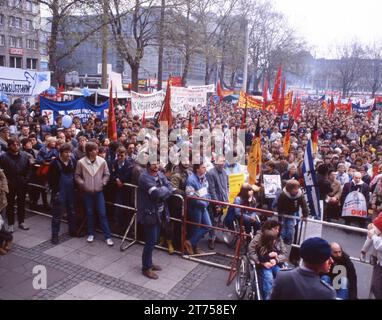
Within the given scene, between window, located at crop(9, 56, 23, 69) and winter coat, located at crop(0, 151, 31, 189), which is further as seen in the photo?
window, located at crop(9, 56, 23, 69)

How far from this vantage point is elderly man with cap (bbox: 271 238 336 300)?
2.85 meters

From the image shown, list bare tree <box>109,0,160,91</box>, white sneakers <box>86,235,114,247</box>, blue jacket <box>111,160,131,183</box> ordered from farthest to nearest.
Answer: bare tree <box>109,0,160,91</box>, blue jacket <box>111,160,131,183</box>, white sneakers <box>86,235,114,247</box>

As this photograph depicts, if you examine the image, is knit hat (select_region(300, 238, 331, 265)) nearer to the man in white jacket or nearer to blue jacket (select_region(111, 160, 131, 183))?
the man in white jacket

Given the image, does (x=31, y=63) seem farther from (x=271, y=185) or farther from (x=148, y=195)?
(x=148, y=195)

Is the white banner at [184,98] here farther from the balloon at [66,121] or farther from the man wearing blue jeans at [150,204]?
the man wearing blue jeans at [150,204]

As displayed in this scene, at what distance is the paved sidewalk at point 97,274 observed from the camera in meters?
4.87

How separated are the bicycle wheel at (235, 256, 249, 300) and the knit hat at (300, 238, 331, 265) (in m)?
1.87

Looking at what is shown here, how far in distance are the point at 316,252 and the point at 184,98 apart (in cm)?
1158

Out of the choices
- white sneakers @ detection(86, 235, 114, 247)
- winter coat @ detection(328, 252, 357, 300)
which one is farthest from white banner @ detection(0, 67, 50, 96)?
winter coat @ detection(328, 252, 357, 300)

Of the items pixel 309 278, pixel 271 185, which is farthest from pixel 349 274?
pixel 271 185

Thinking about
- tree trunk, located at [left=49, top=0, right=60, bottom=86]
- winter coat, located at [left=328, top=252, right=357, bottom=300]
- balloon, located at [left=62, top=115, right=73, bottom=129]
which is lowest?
winter coat, located at [left=328, top=252, right=357, bottom=300]

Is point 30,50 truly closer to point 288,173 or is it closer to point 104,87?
point 104,87

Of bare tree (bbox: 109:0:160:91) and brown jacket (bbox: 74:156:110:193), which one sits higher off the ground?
bare tree (bbox: 109:0:160:91)

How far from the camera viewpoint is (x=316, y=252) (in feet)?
9.43
